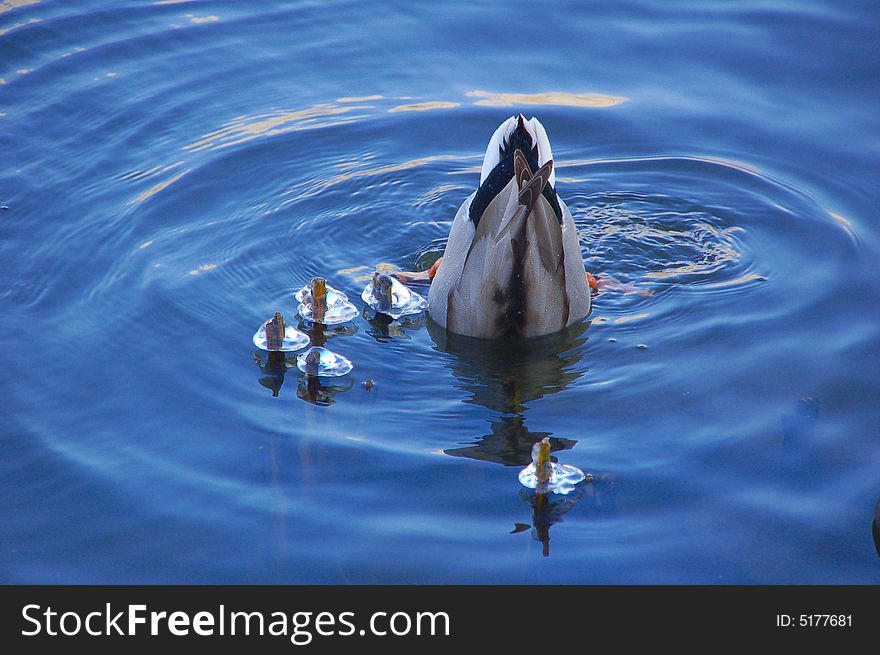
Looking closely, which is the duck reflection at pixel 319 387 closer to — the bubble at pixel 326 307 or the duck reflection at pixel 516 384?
the bubble at pixel 326 307

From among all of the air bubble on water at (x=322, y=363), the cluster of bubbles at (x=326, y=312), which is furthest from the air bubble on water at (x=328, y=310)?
the air bubble on water at (x=322, y=363)

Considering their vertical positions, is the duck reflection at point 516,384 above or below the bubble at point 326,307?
below

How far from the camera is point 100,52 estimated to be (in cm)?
1046

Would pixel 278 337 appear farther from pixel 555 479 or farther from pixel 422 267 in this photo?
pixel 555 479

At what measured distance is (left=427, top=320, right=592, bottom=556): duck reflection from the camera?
5.66 m

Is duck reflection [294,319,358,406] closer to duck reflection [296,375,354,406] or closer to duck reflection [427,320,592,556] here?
duck reflection [296,375,354,406]

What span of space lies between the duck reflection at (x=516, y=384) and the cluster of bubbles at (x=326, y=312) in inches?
10.3

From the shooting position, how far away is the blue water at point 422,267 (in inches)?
217

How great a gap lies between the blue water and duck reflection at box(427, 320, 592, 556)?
22 millimetres

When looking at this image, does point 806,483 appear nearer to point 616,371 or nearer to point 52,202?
point 616,371

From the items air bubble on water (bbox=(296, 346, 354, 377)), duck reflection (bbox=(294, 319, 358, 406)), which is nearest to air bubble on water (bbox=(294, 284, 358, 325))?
duck reflection (bbox=(294, 319, 358, 406))

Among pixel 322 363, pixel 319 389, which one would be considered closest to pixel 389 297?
pixel 322 363

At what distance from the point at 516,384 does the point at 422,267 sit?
1.55 m

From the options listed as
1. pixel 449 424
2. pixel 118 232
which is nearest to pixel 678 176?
pixel 449 424
